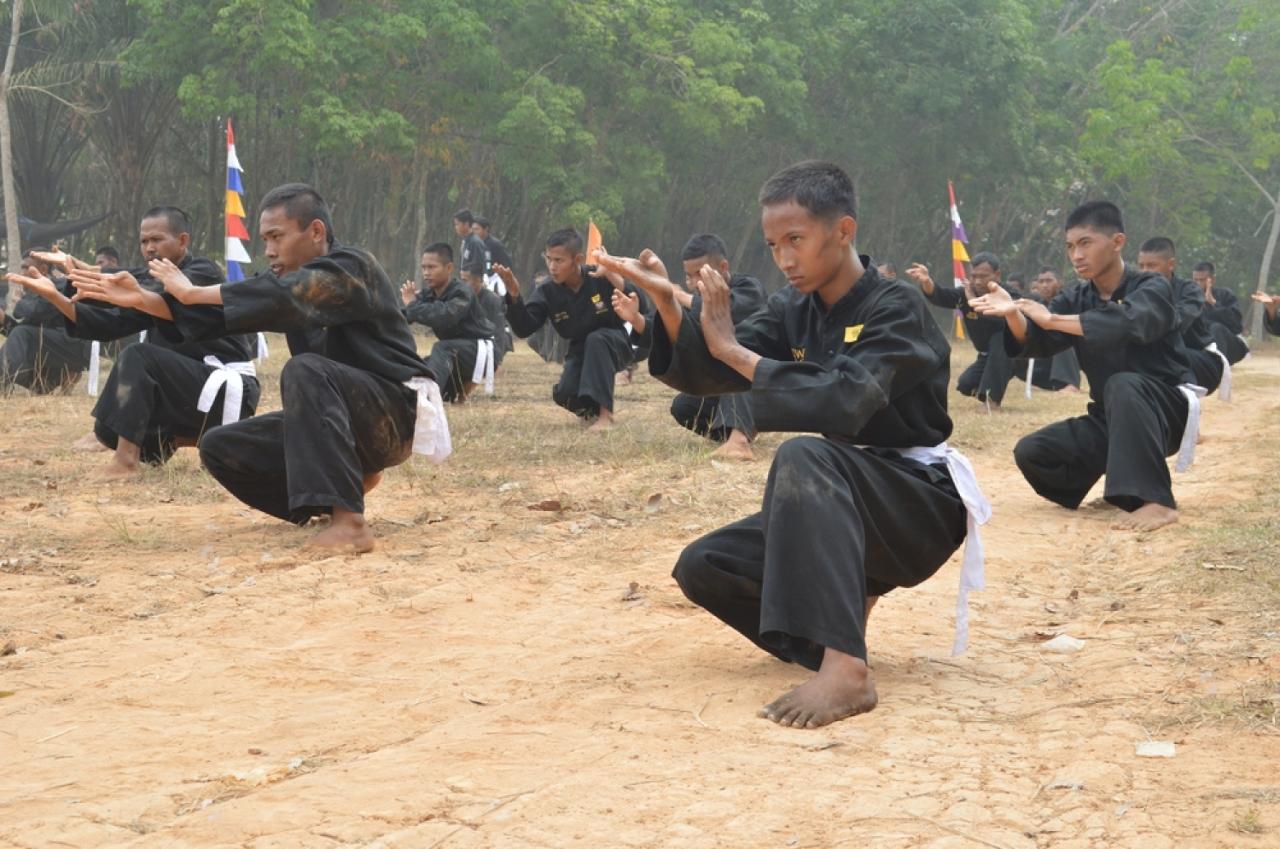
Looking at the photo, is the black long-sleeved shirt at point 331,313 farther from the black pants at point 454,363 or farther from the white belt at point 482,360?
the white belt at point 482,360

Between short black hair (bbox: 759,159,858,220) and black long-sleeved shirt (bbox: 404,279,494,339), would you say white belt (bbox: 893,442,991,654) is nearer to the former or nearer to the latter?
short black hair (bbox: 759,159,858,220)

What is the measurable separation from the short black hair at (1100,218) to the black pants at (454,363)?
677 centimetres

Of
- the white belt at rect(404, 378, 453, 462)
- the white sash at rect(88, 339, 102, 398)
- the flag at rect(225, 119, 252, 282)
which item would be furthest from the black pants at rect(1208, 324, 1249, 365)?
the white belt at rect(404, 378, 453, 462)

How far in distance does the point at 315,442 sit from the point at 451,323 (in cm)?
723

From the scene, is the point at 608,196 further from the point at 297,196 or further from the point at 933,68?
the point at 297,196

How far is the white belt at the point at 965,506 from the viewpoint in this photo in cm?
449

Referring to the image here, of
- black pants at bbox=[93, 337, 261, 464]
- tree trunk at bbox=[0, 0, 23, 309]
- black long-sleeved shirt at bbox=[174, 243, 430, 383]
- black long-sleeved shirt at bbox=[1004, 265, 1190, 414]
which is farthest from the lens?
tree trunk at bbox=[0, 0, 23, 309]

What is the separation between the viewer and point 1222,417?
49.7 feet

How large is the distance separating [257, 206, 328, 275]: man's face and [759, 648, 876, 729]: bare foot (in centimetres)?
346

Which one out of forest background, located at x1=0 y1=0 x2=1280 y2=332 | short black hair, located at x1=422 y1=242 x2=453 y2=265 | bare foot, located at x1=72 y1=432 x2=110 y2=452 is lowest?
bare foot, located at x1=72 y1=432 x2=110 y2=452

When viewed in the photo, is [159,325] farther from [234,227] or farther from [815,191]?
[234,227]

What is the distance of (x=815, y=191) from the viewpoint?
173 inches

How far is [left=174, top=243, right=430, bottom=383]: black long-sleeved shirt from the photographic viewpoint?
242 inches

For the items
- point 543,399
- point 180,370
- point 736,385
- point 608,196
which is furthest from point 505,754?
point 608,196
